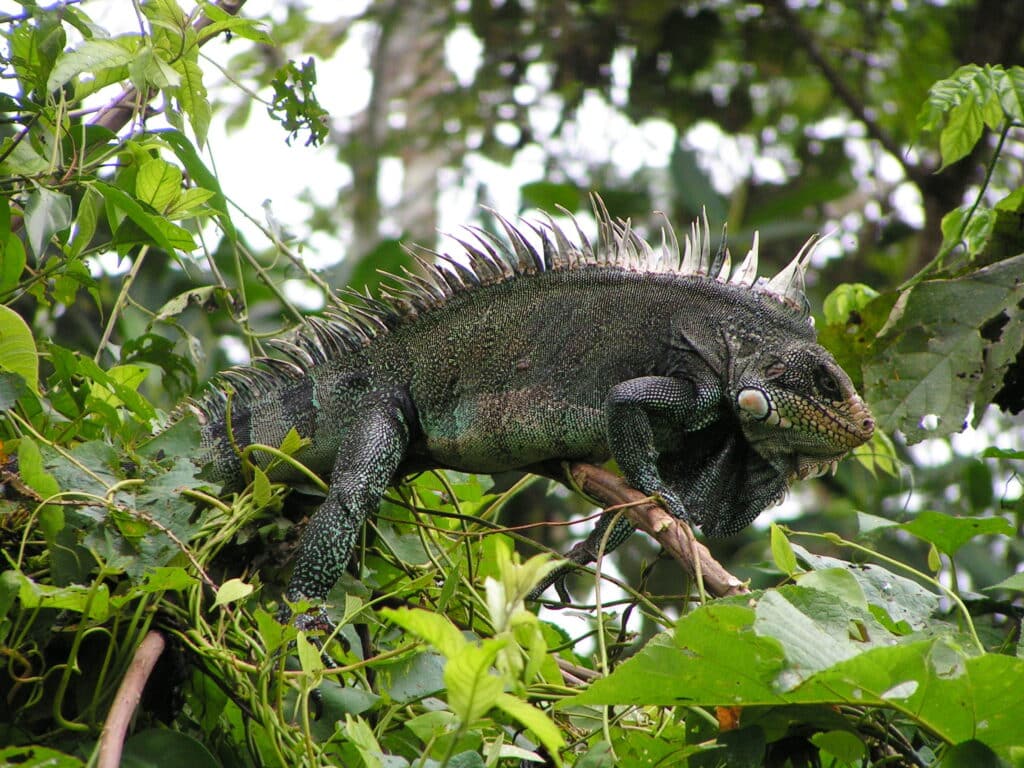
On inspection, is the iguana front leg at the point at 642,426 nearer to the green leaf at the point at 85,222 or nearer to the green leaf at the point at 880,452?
the green leaf at the point at 880,452

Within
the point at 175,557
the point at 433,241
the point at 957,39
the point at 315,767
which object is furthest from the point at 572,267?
the point at 433,241

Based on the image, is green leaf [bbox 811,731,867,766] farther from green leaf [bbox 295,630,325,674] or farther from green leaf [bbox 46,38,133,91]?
green leaf [bbox 46,38,133,91]

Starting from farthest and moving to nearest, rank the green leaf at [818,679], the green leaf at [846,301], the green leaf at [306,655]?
the green leaf at [846,301] < the green leaf at [306,655] < the green leaf at [818,679]

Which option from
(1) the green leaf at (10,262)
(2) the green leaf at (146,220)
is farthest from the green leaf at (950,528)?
(1) the green leaf at (10,262)

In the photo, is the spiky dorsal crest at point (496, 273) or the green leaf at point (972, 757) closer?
Answer: the green leaf at point (972, 757)

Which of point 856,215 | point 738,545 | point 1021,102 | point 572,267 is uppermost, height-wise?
point 1021,102

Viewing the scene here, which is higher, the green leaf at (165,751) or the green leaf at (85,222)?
the green leaf at (85,222)

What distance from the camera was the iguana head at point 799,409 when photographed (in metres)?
3.51

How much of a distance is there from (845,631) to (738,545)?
7606 millimetres

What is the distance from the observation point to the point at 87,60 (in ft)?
9.17

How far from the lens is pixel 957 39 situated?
28.9 feet

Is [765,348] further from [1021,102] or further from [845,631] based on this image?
→ [845,631]

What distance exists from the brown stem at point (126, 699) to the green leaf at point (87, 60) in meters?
1.30

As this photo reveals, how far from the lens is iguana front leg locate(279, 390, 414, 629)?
322 cm
